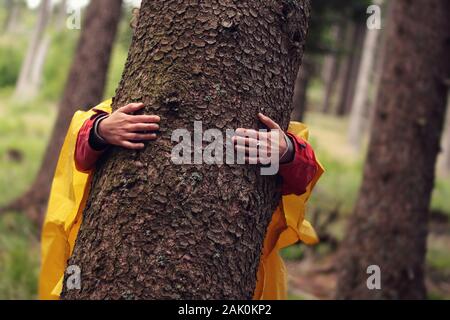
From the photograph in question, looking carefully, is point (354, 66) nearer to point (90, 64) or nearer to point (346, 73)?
point (346, 73)

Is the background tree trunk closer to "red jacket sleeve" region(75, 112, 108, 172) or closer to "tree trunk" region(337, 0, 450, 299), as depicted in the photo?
"tree trunk" region(337, 0, 450, 299)

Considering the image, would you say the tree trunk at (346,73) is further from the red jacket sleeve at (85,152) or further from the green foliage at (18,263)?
the red jacket sleeve at (85,152)

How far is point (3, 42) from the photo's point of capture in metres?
36.5

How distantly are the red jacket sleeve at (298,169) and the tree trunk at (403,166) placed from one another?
10.6 ft

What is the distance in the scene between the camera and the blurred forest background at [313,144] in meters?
7.12

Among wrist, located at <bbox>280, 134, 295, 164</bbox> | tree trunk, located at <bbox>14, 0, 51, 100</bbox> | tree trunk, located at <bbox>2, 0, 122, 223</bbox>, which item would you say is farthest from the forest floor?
tree trunk, located at <bbox>14, 0, 51, 100</bbox>

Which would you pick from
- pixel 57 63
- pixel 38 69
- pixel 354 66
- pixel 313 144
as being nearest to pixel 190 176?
pixel 313 144

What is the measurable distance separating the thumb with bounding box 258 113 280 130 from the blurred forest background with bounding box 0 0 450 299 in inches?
37.9

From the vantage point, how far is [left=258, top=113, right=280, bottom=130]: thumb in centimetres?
250

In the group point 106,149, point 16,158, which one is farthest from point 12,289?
point 16,158

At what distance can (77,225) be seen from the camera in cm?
305

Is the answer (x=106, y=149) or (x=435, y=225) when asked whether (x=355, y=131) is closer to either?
(x=435, y=225)

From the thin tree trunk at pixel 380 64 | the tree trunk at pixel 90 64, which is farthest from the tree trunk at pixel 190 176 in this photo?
the tree trunk at pixel 90 64
